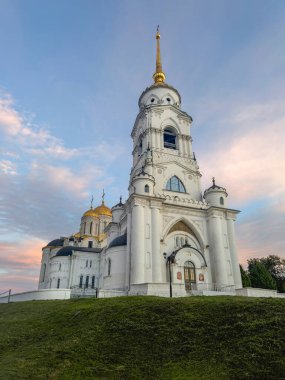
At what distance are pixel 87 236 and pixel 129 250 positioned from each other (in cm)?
2528

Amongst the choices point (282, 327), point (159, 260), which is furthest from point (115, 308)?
point (159, 260)

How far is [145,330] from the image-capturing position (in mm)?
11484

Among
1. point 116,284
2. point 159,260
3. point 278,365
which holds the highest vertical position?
point 159,260

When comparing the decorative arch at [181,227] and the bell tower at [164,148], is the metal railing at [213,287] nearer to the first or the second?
the decorative arch at [181,227]

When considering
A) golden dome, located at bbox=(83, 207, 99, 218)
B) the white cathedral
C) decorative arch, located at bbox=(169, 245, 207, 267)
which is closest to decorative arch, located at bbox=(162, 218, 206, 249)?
the white cathedral

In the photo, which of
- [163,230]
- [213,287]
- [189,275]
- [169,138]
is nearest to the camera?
[189,275]

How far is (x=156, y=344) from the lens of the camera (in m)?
10.4

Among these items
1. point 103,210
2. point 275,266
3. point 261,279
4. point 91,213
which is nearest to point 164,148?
point 261,279

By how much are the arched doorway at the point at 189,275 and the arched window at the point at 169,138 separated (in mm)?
15093

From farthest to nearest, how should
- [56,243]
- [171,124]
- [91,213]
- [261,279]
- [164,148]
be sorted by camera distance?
[91,213] → [56,243] → [261,279] → [171,124] → [164,148]

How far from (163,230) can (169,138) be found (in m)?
13.8

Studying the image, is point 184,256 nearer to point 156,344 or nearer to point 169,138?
point 169,138

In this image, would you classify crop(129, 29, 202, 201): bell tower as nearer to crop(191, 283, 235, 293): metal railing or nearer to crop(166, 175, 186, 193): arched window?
crop(166, 175, 186, 193): arched window

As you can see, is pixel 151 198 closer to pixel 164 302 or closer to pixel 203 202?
pixel 203 202
